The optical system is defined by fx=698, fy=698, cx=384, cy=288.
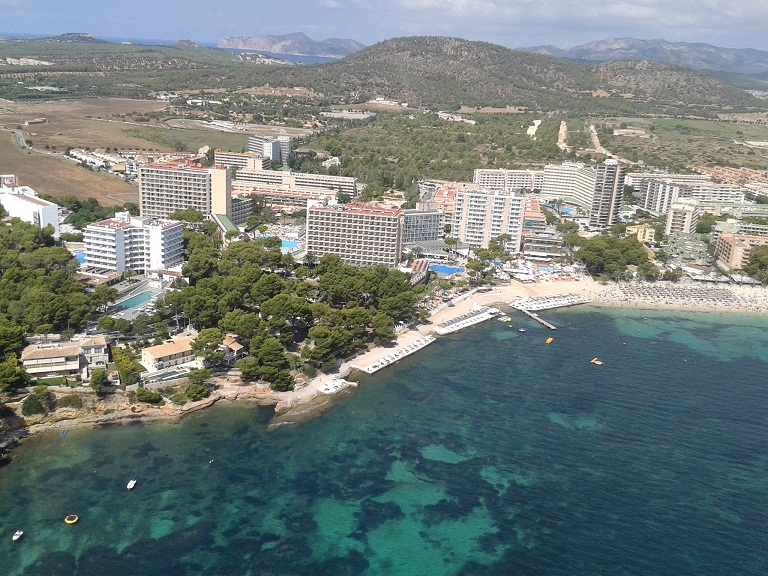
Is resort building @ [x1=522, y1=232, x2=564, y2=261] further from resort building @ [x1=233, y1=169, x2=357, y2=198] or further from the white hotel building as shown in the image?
the white hotel building

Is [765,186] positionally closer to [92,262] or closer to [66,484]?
[92,262]

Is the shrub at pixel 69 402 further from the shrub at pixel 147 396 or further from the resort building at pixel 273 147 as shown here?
the resort building at pixel 273 147

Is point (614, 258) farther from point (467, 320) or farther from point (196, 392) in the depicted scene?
point (196, 392)

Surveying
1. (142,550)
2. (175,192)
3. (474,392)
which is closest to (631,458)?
(474,392)

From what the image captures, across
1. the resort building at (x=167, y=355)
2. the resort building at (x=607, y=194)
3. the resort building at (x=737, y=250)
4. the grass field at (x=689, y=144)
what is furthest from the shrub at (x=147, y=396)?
the grass field at (x=689, y=144)

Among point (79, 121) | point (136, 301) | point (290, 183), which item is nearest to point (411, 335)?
point (136, 301)

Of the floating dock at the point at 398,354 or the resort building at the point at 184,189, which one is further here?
the resort building at the point at 184,189
